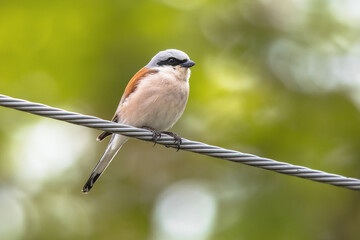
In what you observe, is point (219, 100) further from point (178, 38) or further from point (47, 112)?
point (47, 112)

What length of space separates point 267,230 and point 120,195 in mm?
2151

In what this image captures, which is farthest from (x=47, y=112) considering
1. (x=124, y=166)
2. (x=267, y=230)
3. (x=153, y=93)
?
(x=124, y=166)

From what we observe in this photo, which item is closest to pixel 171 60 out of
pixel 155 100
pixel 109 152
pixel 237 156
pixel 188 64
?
pixel 188 64

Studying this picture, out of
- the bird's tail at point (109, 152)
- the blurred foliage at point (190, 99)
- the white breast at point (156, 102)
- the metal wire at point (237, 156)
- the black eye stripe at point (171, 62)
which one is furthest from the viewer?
the blurred foliage at point (190, 99)

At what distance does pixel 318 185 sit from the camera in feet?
22.6

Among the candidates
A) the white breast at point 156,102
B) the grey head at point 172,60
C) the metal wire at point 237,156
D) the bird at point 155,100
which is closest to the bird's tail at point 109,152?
the bird at point 155,100

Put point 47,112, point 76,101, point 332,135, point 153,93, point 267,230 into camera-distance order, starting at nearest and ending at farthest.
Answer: point 47,112, point 153,93, point 267,230, point 332,135, point 76,101

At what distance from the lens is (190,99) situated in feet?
23.5

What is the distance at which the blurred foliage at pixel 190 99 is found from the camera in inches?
273

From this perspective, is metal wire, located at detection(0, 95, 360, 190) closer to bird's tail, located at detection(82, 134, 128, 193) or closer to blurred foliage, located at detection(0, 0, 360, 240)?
bird's tail, located at detection(82, 134, 128, 193)

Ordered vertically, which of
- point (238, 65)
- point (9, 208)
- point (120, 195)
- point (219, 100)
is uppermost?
point (238, 65)

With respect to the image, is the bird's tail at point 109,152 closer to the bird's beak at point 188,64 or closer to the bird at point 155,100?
the bird at point 155,100

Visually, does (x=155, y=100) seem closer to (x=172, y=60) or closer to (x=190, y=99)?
(x=172, y=60)

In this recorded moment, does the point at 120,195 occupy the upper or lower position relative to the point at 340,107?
lower
